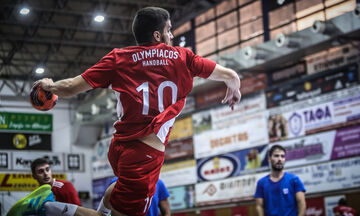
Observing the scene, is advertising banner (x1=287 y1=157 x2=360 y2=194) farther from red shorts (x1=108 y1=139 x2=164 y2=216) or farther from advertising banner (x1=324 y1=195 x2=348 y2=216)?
red shorts (x1=108 y1=139 x2=164 y2=216)

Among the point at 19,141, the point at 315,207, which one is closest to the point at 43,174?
the point at 315,207

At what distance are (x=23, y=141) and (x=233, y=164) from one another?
11613mm

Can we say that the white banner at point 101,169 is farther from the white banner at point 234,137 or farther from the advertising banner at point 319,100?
the advertising banner at point 319,100

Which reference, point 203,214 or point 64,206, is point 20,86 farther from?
point 64,206

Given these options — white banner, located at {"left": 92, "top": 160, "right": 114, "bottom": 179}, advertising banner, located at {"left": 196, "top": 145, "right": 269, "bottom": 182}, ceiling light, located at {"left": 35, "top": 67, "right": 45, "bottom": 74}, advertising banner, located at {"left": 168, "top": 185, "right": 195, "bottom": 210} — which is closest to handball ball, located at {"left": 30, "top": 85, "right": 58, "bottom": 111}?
advertising banner, located at {"left": 196, "top": 145, "right": 269, "bottom": 182}

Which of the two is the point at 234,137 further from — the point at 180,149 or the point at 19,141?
the point at 19,141

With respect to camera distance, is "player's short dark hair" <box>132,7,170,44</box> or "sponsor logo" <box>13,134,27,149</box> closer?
"player's short dark hair" <box>132,7,170,44</box>

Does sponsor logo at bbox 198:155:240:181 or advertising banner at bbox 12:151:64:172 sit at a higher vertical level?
advertising banner at bbox 12:151:64:172

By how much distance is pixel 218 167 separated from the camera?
73.0 ft

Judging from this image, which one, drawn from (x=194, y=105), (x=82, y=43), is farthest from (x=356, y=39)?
(x=82, y=43)

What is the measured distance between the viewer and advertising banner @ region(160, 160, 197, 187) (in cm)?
2367

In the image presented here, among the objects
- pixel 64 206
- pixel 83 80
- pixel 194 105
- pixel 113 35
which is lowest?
pixel 64 206

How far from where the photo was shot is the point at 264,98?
68.0ft

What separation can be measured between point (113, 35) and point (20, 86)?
18.6 feet
